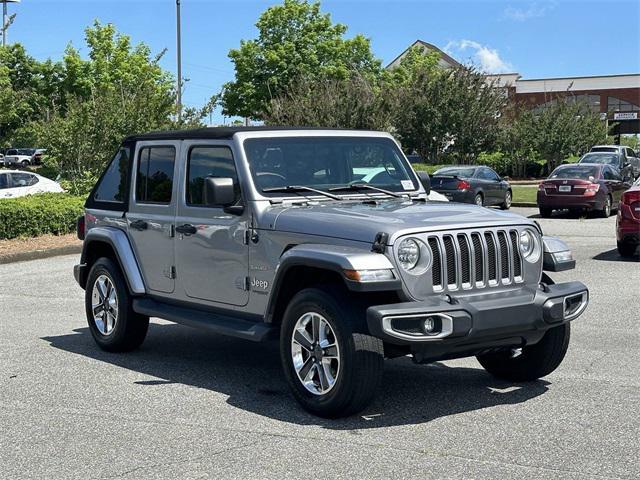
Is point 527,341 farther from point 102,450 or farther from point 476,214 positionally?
point 102,450

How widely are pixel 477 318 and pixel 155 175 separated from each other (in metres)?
3.43

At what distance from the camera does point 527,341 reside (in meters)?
6.29

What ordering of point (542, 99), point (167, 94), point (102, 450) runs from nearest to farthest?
point (102, 450)
point (167, 94)
point (542, 99)

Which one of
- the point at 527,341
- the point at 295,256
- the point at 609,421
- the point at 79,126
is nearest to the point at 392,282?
the point at 295,256

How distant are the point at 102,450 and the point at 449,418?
2161 mm

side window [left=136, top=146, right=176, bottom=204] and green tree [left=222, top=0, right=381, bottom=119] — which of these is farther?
green tree [left=222, top=0, right=381, bottom=119]

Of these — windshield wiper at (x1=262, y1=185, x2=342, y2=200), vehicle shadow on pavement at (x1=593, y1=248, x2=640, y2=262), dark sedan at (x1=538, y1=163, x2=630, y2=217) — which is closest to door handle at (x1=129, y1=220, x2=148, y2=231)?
windshield wiper at (x1=262, y1=185, x2=342, y2=200)

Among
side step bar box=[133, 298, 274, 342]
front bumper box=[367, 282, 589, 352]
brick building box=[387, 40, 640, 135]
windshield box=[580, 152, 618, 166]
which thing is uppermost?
brick building box=[387, 40, 640, 135]

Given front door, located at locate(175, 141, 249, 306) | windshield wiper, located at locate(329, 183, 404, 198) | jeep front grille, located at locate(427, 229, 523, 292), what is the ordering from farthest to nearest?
windshield wiper, located at locate(329, 183, 404, 198)
front door, located at locate(175, 141, 249, 306)
jeep front grille, located at locate(427, 229, 523, 292)

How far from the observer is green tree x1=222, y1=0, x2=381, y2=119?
6394 centimetres

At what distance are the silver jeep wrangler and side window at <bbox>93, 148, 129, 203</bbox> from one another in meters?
0.03

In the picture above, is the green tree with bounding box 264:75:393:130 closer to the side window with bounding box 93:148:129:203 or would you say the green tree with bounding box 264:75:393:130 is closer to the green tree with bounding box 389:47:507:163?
the green tree with bounding box 389:47:507:163

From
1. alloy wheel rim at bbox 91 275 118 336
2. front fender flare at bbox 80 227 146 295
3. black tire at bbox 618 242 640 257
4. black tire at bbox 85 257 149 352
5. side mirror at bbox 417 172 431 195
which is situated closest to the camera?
side mirror at bbox 417 172 431 195

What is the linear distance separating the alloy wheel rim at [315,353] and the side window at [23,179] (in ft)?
64.7
